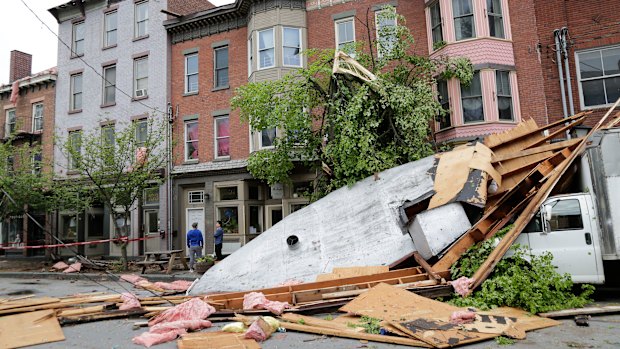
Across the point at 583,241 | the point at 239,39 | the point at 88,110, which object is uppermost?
the point at 239,39

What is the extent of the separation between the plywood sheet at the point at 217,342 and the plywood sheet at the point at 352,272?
3.08 meters

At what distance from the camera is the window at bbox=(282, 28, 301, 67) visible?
1889cm

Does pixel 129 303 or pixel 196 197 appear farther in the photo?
pixel 196 197

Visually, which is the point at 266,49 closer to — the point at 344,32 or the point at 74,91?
the point at 344,32

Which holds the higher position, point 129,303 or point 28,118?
point 28,118

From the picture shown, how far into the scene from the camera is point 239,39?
20281 mm

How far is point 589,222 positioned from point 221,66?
1667cm

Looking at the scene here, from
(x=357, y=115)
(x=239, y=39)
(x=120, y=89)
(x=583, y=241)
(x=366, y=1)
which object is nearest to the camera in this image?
(x=583, y=241)

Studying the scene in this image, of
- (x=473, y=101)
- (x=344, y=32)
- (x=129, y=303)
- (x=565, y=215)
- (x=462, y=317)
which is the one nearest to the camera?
(x=462, y=317)

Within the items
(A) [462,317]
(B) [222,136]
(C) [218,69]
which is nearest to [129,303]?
(A) [462,317]

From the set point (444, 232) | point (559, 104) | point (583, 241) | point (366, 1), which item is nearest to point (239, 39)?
point (366, 1)

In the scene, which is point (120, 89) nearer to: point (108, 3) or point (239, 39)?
point (108, 3)

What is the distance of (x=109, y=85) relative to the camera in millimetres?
23062

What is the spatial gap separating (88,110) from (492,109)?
19688mm
